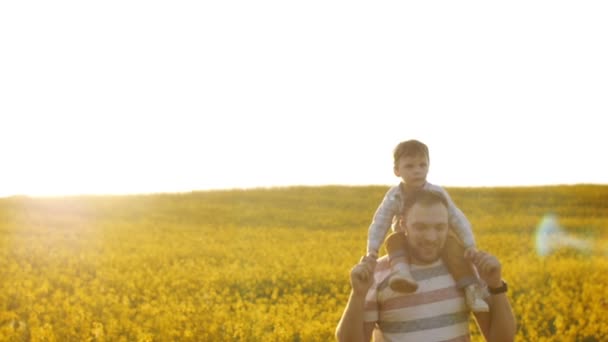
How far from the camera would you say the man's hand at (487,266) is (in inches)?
106

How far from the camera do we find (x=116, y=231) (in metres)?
21.1

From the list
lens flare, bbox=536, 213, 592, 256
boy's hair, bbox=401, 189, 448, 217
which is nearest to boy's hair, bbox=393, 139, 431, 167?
boy's hair, bbox=401, 189, 448, 217

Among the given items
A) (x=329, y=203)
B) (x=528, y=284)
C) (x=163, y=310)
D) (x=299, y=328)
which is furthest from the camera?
(x=329, y=203)

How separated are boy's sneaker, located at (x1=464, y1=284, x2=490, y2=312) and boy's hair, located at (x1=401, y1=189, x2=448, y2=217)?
1.12ft

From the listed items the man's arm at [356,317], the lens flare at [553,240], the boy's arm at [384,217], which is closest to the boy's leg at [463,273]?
the man's arm at [356,317]

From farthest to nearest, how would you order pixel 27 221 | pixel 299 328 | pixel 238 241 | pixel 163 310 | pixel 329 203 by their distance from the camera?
pixel 329 203 < pixel 27 221 < pixel 238 241 < pixel 163 310 < pixel 299 328

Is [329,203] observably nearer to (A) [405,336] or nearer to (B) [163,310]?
(B) [163,310]

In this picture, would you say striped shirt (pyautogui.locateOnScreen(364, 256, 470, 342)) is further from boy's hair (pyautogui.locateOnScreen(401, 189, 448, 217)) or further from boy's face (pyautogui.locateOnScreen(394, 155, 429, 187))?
boy's face (pyautogui.locateOnScreen(394, 155, 429, 187))

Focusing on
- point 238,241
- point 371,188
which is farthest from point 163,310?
point 371,188

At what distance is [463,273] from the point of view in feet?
9.42

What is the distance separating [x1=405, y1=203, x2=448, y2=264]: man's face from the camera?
283cm

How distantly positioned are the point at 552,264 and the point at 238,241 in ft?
26.8

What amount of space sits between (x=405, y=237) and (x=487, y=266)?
42 cm

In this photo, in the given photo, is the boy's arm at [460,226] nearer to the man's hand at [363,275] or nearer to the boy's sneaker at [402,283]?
the boy's sneaker at [402,283]
